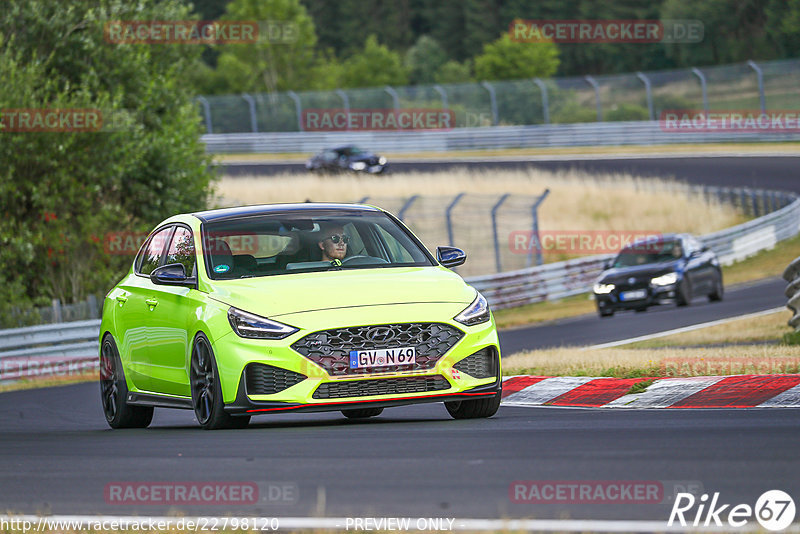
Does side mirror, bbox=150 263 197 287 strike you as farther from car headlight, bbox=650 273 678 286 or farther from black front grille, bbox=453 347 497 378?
car headlight, bbox=650 273 678 286

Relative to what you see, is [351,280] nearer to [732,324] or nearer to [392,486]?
[392,486]

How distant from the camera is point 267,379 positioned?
29.2 feet

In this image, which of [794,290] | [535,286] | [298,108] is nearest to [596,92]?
[298,108]

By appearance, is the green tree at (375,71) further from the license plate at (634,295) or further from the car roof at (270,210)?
the car roof at (270,210)

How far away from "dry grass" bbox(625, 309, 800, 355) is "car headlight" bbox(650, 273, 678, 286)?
258cm

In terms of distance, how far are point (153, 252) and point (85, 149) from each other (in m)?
15.0

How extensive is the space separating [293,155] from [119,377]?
5144cm

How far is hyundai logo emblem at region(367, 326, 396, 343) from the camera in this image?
8.91m

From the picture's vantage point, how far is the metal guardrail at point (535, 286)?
20.3 meters

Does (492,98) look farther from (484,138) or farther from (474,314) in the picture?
(474,314)

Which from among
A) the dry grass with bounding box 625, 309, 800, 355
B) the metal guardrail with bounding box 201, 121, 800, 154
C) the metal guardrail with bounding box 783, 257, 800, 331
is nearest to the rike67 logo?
the metal guardrail with bounding box 783, 257, 800, 331

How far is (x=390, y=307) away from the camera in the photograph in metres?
9.01

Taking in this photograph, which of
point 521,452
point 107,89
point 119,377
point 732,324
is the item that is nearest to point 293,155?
point 107,89

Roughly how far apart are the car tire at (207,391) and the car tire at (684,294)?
645 inches
